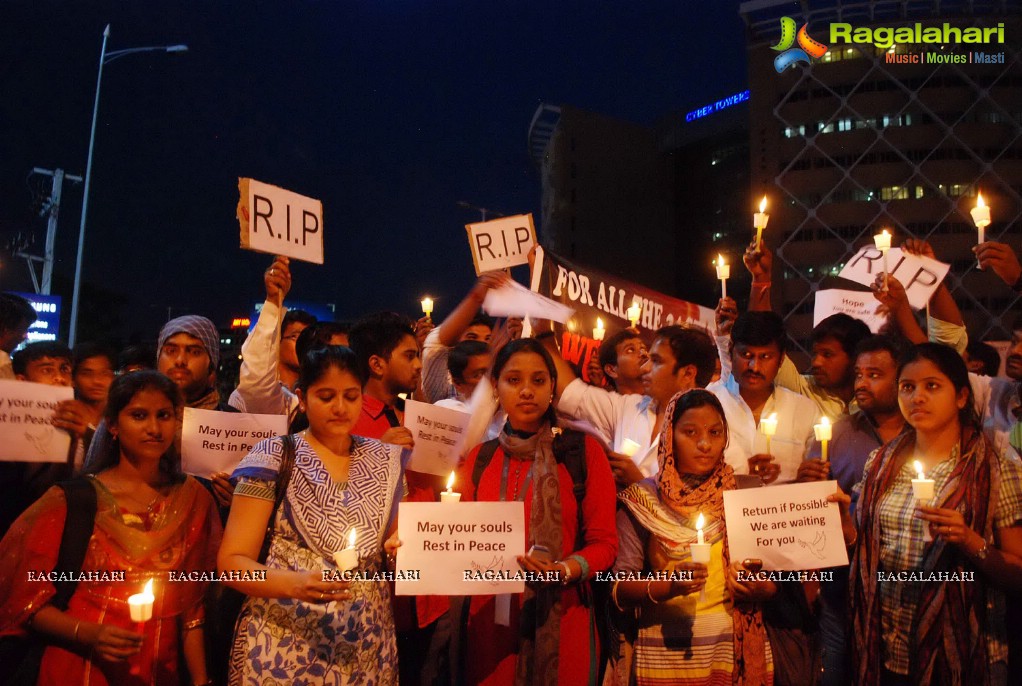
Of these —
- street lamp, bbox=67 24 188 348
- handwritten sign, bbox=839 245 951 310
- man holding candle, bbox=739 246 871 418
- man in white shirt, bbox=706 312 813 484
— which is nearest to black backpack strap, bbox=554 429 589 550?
man in white shirt, bbox=706 312 813 484

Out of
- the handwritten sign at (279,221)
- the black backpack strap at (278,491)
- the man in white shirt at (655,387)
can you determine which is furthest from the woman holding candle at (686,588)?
the handwritten sign at (279,221)

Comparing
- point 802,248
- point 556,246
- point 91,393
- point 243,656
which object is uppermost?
point 556,246

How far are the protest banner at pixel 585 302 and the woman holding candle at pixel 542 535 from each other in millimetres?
3455

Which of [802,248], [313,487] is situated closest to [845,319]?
[313,487]

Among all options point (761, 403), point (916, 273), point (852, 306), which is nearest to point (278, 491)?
point (761, 403)

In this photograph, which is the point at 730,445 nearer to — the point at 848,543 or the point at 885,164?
the point at 848,543

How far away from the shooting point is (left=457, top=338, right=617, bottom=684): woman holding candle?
8.89ft

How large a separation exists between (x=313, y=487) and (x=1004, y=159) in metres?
25.7

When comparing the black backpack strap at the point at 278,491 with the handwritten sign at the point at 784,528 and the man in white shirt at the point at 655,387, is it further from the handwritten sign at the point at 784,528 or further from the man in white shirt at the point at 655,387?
the man in white shirt at the point at 655,387

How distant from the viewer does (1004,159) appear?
22.5m

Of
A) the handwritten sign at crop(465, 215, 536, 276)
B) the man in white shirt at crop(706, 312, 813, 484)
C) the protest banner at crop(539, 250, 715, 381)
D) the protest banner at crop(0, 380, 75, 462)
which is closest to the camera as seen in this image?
the protest banner at crop(0, 380, 75, 462)

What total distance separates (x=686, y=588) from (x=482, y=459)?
907 mm

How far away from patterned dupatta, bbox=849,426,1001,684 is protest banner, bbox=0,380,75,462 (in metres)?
3.18

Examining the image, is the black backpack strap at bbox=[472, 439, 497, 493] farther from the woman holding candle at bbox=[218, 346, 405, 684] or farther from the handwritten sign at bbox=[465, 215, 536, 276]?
the handwritten sign at bbox=[465, 215, 536, 276]
